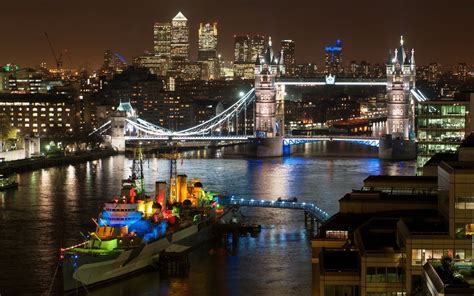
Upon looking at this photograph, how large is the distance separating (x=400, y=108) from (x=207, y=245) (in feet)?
146

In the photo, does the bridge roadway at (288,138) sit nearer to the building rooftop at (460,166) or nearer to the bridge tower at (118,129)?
the bridge tower at (118,129)

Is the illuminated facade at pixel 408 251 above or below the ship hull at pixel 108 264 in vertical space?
above

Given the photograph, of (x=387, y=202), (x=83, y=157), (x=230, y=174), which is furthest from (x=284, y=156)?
(x=387, y=202)

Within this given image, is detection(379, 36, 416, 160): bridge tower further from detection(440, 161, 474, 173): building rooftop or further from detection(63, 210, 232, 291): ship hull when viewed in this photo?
detection(440, 161, 474, 173): building rooftop

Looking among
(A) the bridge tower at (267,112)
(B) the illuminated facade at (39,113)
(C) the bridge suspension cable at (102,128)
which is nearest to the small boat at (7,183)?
(A) the bridge tower at (267,112)

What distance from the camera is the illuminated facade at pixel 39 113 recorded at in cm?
9931

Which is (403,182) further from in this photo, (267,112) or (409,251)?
(267,112)

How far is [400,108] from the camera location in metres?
77.1

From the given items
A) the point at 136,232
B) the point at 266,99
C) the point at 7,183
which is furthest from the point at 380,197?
the point at 266,99

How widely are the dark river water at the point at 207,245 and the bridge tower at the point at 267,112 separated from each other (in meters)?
2.69

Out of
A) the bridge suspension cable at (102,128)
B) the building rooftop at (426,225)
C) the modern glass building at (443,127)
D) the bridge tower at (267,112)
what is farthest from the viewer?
the bridge suspension cable at (102,128)

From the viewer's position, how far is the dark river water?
27.7 meters

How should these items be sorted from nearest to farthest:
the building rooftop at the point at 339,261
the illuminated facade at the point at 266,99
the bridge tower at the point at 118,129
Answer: the building rooftop at the point at 339,261
the illuminated facade at the point at 266,99
the bridge tower at the point at 118,129

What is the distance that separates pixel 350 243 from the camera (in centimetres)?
2005
